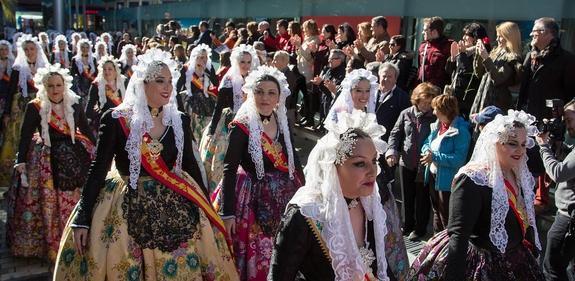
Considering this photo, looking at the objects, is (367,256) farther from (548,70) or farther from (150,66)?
(548,70)

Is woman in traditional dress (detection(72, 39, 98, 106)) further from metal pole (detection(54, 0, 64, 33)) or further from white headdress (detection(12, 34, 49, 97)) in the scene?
metal pole (detection(54, 0, 64, 33))

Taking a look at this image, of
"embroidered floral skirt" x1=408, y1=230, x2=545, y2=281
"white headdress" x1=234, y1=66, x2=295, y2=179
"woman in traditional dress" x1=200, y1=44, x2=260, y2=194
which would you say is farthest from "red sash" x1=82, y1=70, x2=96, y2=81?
"embroidered floral skirt" x1=408, y1=230, x2=545, y2=281

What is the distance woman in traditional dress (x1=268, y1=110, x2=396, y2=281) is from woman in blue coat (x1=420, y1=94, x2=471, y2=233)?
9.62 ft

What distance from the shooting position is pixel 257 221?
4508 mm

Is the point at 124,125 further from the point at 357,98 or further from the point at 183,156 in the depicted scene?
the point at 357,98

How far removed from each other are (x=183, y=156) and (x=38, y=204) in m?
2.50

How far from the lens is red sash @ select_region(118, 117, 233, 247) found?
13.2 ft

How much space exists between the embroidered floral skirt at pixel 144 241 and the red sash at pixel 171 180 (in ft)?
0.15

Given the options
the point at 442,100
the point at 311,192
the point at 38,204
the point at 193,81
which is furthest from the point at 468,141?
the point at 193,81

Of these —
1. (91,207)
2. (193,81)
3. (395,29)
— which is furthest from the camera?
(395,29)

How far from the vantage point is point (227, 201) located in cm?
434

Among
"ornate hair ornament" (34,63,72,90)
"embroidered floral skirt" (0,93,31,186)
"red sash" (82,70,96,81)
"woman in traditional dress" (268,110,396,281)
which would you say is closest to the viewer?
"woman in traditional dress" (268,110,396,281)

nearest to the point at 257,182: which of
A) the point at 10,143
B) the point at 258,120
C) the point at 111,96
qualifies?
the point at 258,120

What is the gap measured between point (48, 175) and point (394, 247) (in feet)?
11.6
